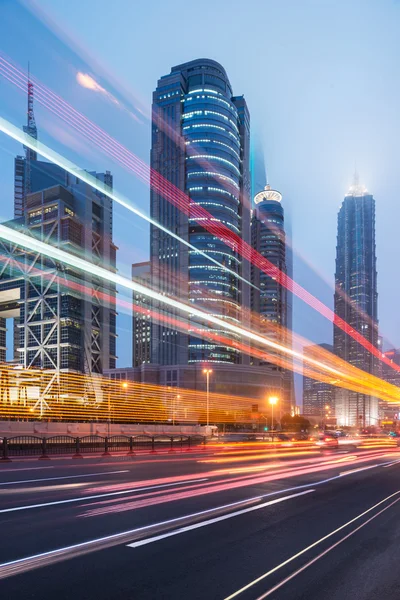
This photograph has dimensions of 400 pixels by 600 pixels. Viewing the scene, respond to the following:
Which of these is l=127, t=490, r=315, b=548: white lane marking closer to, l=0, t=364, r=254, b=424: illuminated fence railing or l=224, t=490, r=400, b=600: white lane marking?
l=224, t=490, r=400, b=600: white lane marking

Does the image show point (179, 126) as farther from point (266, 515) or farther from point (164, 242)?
point (266, 515)

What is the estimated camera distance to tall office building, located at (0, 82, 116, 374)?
136 m

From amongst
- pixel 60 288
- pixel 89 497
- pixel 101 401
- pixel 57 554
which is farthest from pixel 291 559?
pixel 60 288

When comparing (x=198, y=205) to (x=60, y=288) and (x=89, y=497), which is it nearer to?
(x=60, y=288)

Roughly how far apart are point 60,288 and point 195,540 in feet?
438

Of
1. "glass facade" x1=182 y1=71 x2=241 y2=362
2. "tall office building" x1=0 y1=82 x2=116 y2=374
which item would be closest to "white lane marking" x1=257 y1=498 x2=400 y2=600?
"tall office building" x1=0 y1=82 x2=116 y2=374

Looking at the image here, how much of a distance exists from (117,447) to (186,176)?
154 metres

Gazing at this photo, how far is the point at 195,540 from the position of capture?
9.03m

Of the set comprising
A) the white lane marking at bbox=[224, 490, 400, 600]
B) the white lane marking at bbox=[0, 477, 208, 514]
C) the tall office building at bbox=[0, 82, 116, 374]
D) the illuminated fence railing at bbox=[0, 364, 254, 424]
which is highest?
the tall office building at bbox=[0, 82, 116, 374]

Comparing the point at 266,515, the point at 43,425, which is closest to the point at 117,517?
the point at 266,515

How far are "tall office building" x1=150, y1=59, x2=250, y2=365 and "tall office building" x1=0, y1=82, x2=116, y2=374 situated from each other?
27.7m

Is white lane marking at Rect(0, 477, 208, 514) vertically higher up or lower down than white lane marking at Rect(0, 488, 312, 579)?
lower down

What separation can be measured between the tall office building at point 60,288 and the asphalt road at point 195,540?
124 metres

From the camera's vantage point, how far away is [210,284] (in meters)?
171
